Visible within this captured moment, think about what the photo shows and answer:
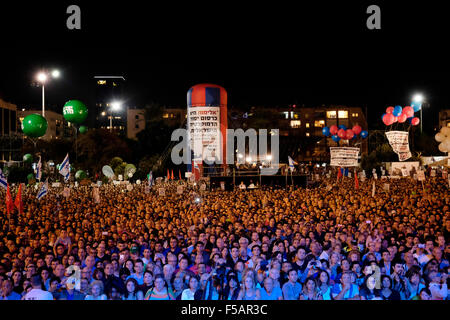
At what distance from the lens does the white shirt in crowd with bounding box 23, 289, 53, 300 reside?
5934 millimetres

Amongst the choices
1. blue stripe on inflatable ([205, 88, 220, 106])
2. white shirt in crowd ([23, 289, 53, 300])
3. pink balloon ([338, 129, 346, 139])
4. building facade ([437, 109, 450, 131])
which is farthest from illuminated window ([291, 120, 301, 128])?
white shirt in crowd ([23, 289, 53, 300])

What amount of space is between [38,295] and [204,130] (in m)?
21.8

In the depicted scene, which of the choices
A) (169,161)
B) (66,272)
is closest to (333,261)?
(66,272)

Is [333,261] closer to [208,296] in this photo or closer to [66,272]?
[208,296]

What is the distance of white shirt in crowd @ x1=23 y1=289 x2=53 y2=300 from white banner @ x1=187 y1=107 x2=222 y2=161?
71.0 ft

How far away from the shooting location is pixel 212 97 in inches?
1109

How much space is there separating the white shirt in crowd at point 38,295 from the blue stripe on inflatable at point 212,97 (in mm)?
22512

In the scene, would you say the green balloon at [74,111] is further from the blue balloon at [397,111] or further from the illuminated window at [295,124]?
the illuminated window at [295,124]

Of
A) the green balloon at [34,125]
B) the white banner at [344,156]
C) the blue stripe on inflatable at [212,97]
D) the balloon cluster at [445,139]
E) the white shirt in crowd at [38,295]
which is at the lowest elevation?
the white shirt in crowd at [38,295]

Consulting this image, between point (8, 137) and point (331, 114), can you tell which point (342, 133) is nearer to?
point (8, 137)

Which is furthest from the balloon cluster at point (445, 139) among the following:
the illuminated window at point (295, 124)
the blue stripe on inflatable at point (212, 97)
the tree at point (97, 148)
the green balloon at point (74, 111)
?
the illuminated window at point (295, 124)

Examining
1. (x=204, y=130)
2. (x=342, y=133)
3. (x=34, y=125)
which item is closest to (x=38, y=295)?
(x=34, y=125)

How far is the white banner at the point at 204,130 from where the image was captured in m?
27.4

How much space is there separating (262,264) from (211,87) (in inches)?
873
